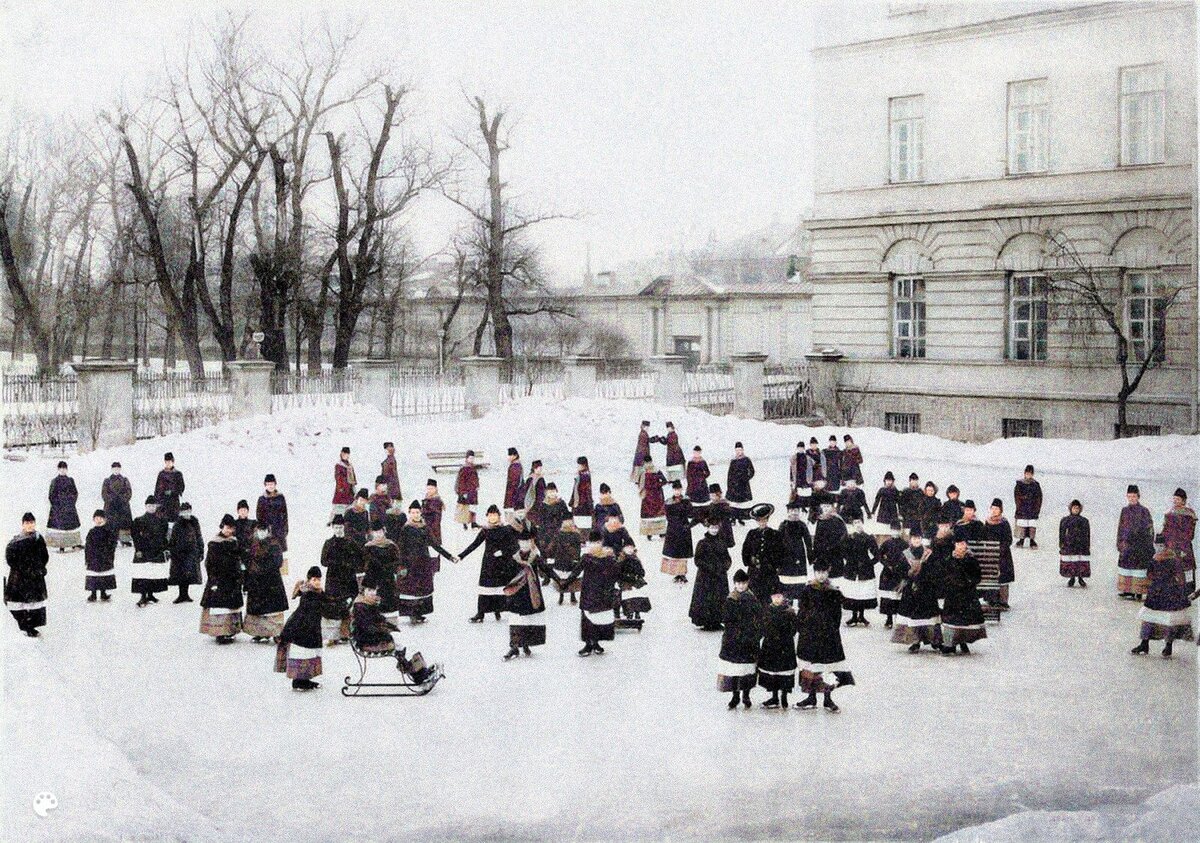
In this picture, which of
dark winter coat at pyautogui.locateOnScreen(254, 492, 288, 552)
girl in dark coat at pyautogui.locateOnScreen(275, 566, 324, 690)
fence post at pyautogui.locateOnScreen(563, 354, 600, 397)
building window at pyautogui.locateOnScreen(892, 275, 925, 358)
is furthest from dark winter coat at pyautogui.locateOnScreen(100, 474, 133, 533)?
building window at pyautogui.locateOnScreen(892, 275, 925, 358)

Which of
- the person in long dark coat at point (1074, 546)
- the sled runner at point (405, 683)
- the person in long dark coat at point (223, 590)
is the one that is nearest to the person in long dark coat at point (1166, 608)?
the person in long dark coat at point (1074, 546)

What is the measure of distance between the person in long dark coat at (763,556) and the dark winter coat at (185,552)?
389cm

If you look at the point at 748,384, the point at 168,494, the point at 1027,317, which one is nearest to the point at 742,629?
the point at 748,384

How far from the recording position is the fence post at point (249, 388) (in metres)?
9.18

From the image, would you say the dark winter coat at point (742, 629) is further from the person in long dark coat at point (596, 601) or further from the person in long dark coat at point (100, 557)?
the person in long dark coat at point (100, 557)

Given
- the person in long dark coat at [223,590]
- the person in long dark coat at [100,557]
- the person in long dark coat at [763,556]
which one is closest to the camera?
the person in long dark coat at [763,556]

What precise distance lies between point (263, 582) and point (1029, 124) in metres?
6.13

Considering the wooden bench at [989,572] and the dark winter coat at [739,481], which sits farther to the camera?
the dark winter coat at [739,481]

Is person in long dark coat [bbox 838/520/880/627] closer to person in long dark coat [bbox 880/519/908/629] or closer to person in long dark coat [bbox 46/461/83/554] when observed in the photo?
person in long dark coat [bbox 880/519/908/629]

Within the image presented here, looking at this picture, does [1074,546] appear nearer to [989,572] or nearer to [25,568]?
[989,572]

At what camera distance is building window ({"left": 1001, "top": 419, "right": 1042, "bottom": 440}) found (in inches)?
332

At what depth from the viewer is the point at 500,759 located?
6.27m

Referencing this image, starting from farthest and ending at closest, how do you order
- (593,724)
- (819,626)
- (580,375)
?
(580,375) < (819,626) < (593,724)

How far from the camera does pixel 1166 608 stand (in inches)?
286
